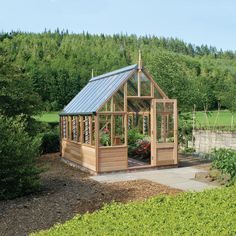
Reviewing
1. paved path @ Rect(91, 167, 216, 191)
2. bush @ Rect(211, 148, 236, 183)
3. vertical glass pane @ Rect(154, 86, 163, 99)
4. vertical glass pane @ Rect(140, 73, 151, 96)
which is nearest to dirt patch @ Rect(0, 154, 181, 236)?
paved path @ Rect(91, 167, 216, 191)

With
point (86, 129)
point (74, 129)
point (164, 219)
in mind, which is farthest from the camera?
point (74, 129)

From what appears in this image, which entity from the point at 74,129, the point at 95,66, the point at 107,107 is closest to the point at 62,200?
the point at 107,107

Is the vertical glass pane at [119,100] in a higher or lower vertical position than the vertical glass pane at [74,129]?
higher

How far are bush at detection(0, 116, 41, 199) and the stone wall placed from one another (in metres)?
10.6

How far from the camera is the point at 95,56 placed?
82625 mm

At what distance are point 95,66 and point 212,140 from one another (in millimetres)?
58161

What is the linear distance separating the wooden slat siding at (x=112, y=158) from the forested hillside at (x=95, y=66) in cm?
512

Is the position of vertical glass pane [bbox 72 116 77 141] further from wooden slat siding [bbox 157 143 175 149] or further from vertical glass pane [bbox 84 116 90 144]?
wooden slat siding [bbox 157 143 175 149]

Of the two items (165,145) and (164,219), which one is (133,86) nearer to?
(165,145)

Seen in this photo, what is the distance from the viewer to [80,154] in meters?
13.8

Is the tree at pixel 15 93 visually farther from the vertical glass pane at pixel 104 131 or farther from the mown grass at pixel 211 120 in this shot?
the vertical glass pane at pixel 104 131

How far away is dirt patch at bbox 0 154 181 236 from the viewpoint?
6.95 meters

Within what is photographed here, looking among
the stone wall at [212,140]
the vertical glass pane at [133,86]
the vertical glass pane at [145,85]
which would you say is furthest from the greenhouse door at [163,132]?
the stone wall at [212,140]

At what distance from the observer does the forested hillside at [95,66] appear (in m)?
18.7
